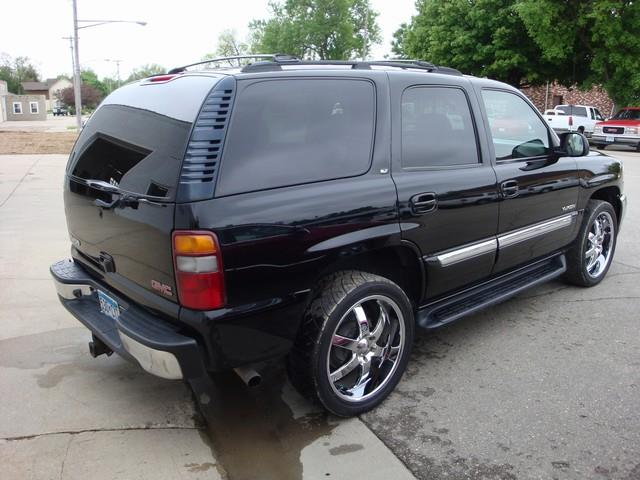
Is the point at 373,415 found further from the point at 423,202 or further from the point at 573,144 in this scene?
the point at 573,144

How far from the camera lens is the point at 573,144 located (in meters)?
4.50

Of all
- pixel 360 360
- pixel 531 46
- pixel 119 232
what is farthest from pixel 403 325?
pixel 531 46

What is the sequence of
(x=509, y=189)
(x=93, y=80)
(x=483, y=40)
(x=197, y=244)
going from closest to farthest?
(x=197, y=244)
(x=509, y=189)
(x=483, y=40)
(x=93, y=80)

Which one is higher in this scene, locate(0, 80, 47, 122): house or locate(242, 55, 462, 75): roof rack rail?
locate(242, 55, 462, 75): roof rack rail

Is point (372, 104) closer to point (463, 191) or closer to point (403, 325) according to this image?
point (463, 191)

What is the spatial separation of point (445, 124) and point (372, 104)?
2.17 feet

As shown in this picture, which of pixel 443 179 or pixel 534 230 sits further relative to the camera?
pixel 534 230

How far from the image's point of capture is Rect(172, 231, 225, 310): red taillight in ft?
8.17

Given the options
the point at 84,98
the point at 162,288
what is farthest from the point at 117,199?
the point at 84,98

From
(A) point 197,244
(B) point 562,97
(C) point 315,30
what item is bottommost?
(A) point 197,244

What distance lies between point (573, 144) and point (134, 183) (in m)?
3.42

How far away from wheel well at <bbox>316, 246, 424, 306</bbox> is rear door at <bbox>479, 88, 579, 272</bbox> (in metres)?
0.81

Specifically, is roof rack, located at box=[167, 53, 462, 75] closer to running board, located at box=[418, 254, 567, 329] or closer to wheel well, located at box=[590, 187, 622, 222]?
running board, located at box=[418, 254, 567, 329]

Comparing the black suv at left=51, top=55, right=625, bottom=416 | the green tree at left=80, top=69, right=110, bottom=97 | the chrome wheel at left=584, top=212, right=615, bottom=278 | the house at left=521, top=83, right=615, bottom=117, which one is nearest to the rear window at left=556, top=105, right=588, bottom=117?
the house at left=521, top=83, right=615, bottom=117
